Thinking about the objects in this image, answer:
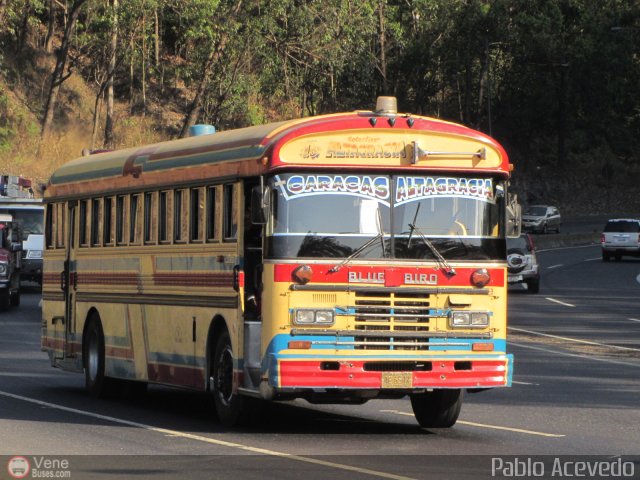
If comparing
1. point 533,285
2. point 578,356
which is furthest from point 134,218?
point 533,285

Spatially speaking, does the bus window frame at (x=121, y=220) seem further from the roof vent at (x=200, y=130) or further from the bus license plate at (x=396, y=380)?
the bus license plate at (x=396, y=380)

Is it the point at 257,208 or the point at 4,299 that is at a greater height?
the point at 257,208

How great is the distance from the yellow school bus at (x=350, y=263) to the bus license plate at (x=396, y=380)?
0.01 m

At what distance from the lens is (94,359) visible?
695 inches

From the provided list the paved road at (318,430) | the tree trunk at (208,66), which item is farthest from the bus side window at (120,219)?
the tree trunk at (208,66)

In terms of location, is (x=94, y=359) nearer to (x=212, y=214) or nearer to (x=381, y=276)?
(x=212, y=214)

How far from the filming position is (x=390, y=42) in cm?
7638

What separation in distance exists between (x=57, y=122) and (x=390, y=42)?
17.4m

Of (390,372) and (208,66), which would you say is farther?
(208,66)

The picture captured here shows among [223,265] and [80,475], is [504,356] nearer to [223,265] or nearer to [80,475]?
[223,265]

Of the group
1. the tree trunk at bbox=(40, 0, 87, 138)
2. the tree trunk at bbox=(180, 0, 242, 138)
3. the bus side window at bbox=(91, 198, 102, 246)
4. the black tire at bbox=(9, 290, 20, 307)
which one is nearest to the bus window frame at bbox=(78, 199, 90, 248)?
the bus side window at bbox=(91, 198, 102, 246)

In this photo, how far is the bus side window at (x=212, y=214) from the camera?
1446cm

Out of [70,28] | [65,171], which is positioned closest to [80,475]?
[65,171]

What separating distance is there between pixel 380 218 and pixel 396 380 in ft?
4.69
